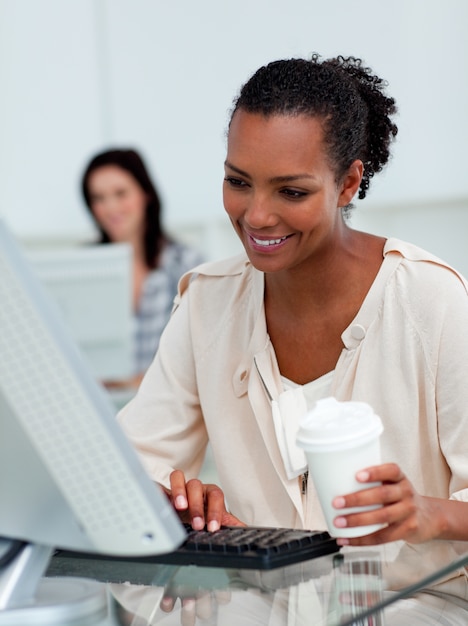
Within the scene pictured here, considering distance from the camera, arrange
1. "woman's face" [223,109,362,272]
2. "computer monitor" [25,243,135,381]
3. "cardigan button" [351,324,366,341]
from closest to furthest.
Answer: "woman's face" [223,109,362,272] < "cardigan button" [351,324,366,341] < "computer monitor" [25,243,135,381]

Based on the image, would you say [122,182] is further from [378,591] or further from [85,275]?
[378,591]

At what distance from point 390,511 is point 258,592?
0.17m

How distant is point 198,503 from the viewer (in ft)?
4.83

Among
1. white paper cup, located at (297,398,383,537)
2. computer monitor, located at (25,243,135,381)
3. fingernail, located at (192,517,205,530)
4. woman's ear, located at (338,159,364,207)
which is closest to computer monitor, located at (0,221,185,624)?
white paper cup, located at (297,398,383,537)

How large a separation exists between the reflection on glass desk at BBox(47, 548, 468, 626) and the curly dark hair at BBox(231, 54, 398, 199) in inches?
25.0

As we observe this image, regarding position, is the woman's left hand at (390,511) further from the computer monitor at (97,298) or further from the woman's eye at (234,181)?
the computer monitor at (97,298)

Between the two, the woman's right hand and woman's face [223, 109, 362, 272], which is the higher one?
Result: woman's face [223, 109, 362, 272]

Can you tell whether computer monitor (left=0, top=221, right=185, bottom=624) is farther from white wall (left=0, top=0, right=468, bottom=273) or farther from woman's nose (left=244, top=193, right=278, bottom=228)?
white wall (left=0, top=0, right=468, bottom=273)

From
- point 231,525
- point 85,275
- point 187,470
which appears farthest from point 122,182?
point 231,525

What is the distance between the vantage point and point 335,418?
1151mm

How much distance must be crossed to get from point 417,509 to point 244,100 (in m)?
0.67

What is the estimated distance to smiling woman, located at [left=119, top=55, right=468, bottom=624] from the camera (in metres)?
1.53

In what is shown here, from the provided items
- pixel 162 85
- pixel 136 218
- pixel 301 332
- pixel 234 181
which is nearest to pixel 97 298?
pixel 136 218

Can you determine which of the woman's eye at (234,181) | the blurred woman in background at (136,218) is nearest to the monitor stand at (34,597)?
the woman's eye at (234,181)
